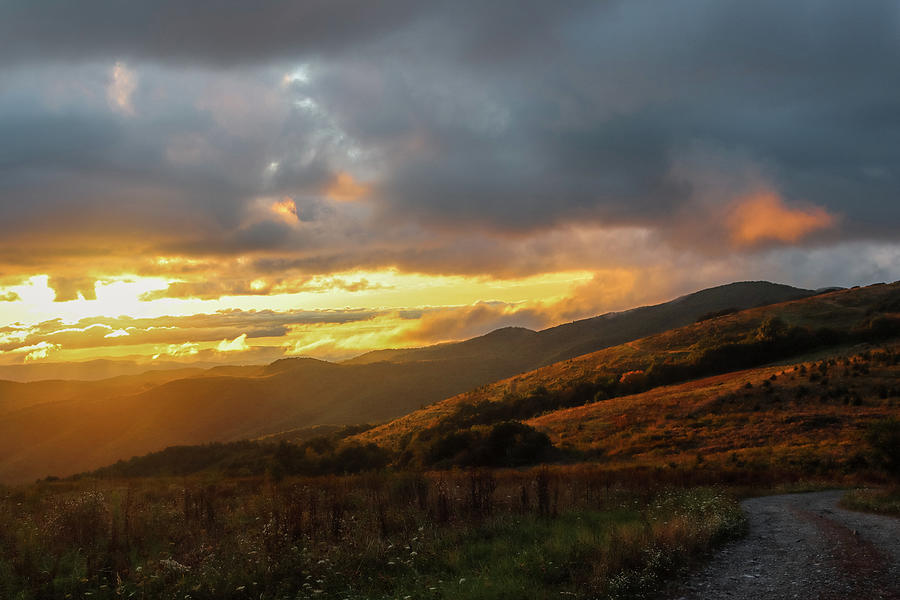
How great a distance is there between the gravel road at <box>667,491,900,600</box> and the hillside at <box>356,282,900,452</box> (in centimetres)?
3987

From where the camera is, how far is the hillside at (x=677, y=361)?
6812 cm

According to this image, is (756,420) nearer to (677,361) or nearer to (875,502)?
(875,502)

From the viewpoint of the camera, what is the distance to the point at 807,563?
913 cm

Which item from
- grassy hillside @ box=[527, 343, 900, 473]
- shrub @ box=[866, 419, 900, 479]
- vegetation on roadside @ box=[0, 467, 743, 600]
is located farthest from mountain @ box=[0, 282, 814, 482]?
vegetation on roadside @ box=[0, 467, 743, 600]

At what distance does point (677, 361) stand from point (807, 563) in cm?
7228

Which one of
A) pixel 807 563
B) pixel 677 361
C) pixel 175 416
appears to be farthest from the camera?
pixel 175 416

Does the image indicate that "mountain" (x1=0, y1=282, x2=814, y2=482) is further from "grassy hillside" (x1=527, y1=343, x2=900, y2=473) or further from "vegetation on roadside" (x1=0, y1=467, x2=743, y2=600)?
"vegetation on roadside" (x1=0, y1=467, x2=743, y2=600)

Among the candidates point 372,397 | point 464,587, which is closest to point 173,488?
point 464,587

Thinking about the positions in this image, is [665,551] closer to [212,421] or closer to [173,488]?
[173,488]

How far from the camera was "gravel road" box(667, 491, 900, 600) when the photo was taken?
25.5 ft

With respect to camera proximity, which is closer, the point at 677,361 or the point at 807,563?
the point at 807,563

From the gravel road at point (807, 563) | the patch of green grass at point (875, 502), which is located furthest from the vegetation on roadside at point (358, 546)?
the patch of green grass at point (875, 502)

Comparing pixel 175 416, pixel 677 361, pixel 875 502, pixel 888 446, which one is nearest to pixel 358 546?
pixel 875 502

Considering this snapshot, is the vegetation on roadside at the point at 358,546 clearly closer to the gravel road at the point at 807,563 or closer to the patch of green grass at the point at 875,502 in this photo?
the gravel road at the point at 807,563
